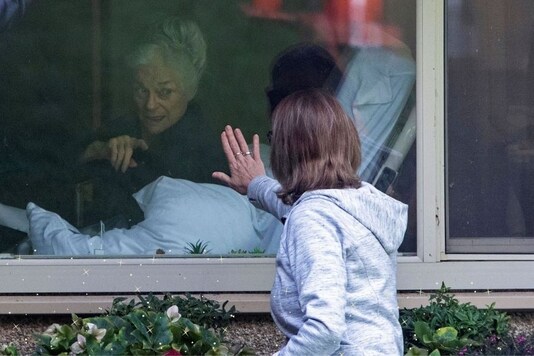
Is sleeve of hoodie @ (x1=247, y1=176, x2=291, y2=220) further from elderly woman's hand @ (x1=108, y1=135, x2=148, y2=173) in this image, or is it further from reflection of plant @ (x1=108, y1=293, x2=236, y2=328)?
elderly woman's hand @ (x1=108, y1=135, x2=148, y2=173)

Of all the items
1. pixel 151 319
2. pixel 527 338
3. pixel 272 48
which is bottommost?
pixel 527 338

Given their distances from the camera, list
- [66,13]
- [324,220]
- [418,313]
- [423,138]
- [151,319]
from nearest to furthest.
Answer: [324,220]
[151,319]
[418,313]
[423,138]
[66,13]

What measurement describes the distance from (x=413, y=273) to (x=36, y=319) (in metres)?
1.59

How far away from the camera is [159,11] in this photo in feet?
16.0

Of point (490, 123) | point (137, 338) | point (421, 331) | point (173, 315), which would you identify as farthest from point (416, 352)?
point (490, 123)

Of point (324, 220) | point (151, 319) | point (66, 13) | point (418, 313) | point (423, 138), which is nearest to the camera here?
point (324, 220)

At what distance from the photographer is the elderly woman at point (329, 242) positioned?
2615mm

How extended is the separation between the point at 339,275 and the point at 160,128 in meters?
2.38

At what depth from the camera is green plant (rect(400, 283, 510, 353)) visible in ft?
13.3

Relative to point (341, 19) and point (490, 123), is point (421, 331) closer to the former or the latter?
point (490, 123)

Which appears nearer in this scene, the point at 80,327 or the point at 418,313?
the point at 80,327

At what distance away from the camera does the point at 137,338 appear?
3.54m

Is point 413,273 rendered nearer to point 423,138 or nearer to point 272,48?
point 423,138

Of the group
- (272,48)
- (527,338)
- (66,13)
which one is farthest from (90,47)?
(527,338)
